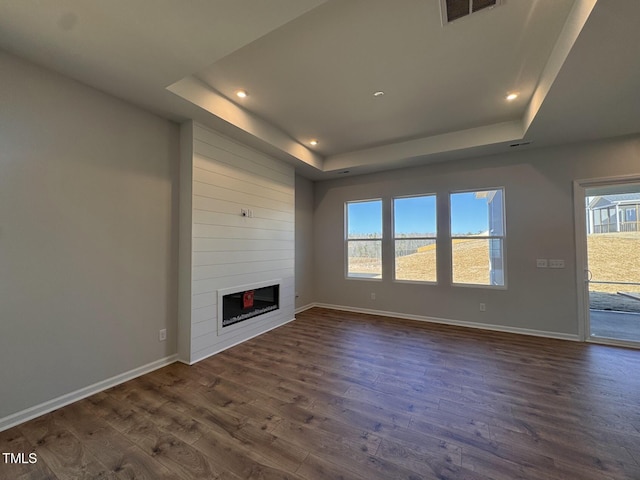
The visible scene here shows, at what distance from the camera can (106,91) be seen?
8.25ft

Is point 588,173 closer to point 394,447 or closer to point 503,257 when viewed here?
point 503,257

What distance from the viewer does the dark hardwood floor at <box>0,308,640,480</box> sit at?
1596 millimetres

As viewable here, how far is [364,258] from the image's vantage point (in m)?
5.43

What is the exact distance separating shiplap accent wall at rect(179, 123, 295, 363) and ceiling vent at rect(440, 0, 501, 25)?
2.73 m

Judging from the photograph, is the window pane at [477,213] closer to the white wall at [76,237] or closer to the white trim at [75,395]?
the white wall at [76,237]

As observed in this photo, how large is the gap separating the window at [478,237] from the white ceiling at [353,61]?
102 centimetres

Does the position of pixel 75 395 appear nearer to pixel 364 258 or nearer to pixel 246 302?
pixel 246 302

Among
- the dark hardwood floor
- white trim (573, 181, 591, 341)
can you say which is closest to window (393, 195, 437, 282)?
the dark hardwood floor

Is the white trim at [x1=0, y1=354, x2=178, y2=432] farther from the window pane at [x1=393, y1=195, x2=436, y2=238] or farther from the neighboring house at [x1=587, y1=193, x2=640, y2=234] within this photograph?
the neighboring house at [x1=587, y1=193, x2=640, y2=234]

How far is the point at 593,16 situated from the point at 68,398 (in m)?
4.96

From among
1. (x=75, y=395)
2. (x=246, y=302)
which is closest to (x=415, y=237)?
(x=246, y=302)

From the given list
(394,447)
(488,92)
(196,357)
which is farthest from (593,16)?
(196,357)

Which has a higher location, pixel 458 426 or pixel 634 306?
pixel 634 306

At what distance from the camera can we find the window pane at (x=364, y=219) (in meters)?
5.30
